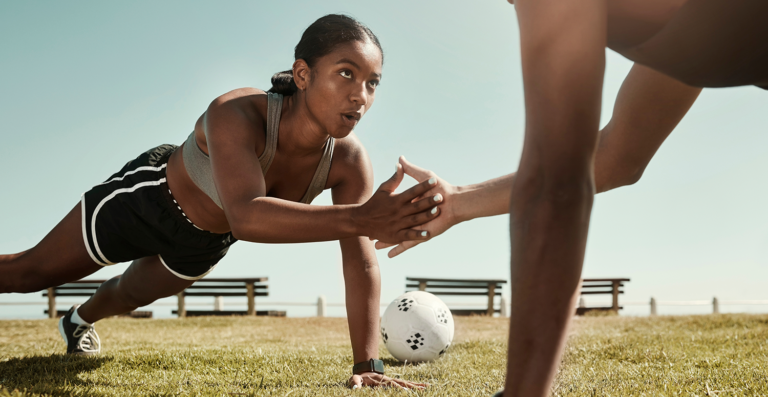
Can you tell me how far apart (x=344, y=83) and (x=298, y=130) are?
49 cm

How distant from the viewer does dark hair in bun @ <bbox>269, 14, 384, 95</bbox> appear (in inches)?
120

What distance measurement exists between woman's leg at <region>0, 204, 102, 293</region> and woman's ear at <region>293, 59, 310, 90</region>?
6.38 ft

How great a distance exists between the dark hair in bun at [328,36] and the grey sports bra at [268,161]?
1.24 ft

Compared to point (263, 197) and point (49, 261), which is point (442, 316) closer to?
point (263, 197)

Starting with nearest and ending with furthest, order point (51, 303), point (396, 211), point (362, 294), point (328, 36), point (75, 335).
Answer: point (396, 211) → point (328, 36) → point (362, 294) → point (75, 335) → point (51, 303)

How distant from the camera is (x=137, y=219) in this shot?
3793 mm

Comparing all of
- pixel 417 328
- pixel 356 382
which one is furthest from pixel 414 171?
pixel 417 328

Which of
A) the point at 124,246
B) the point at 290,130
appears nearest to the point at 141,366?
the point at 124,246

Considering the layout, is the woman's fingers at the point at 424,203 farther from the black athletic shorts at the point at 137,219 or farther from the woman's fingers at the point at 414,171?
the black athletic shorts at the point at 137,219

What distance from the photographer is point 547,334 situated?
43.2 inches

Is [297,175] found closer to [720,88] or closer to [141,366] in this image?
[141,366]

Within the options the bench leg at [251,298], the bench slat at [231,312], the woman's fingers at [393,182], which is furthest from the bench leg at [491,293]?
the woman's fingers at [393,182]

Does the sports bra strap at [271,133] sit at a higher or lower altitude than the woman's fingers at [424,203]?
higher

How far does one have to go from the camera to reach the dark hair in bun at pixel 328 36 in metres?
3.06
